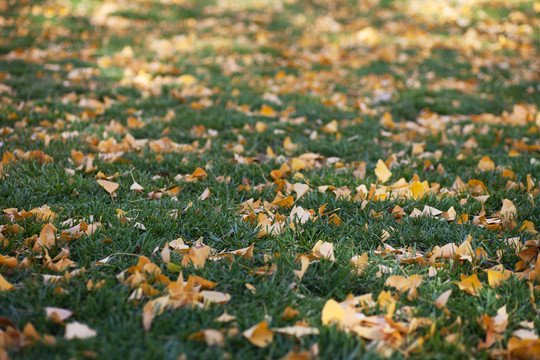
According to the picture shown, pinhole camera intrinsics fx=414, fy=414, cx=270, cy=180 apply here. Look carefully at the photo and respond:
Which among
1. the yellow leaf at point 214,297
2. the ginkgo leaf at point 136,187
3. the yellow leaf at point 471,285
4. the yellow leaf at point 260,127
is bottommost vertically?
the yellow leaf at point 471,285

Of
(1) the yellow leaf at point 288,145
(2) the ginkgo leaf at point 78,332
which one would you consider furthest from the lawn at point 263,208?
(1) the yellow leaf at point 288,145

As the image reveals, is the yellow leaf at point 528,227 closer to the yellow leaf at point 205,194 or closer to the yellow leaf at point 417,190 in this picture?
the yellow leaf at point 417,190

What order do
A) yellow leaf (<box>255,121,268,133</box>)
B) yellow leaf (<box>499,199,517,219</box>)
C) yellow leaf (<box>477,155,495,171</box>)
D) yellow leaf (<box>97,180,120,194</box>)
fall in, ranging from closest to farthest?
yellow leaf (<box>499,199,517,219</box>) < yellow leaf (<box>97,180,120,194</box>) < yellow leaf (<box>477,155,495,171</box>) < yellow leaf (<box>255,121,268,133</box>)

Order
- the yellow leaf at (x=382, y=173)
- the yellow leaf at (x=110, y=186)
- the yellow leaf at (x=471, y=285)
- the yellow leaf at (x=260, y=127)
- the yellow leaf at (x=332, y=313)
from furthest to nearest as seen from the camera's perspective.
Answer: the yellow leaf at (x=260, y=127) → the yellow leaf at (x=382, y=173) → the yellow leaf at (x=110, y=186) → the yellow leaf at (x=471, y=285) → the yellow leaf at (x=332, y=313)

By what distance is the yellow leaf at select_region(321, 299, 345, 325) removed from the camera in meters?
1.58

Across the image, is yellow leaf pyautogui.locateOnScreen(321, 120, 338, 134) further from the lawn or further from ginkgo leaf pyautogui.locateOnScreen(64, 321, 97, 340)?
ginkgo leaf pyautogui.locateOnScreen(64, 321, 97, 340)

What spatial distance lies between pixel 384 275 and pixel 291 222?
1.94ft

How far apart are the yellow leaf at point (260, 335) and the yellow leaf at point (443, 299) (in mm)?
724

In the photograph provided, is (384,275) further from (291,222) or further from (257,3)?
(257,3)

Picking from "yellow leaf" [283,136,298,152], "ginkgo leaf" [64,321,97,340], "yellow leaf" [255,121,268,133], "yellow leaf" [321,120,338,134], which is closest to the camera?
"ginkgo leaf" [64,321,97,340]

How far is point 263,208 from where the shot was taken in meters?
2.53

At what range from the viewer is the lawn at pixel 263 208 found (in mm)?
1553

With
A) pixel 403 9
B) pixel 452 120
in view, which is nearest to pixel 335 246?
pixel 452 120

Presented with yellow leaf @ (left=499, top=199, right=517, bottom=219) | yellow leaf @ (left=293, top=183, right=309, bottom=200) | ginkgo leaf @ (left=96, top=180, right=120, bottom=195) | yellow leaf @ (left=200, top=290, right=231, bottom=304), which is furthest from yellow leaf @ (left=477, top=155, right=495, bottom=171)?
ginkgo leaf @ (left=96, top=180, right=120, bottom=195)
